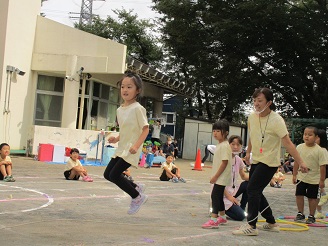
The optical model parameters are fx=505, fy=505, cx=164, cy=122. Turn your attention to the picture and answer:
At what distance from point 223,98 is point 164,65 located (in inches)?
420

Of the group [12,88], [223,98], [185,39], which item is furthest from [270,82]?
[12,88]

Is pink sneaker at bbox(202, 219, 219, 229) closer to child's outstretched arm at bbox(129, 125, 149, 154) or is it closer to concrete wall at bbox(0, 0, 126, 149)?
child's outstretched arm at bbox(129, 125, 149, 154)

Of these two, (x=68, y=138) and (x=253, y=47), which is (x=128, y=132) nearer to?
(x=68, y=138)

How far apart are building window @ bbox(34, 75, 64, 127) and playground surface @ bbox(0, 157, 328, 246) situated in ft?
43.1

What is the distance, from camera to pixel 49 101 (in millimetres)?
23750

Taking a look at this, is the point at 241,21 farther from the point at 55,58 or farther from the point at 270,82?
the point at 55,58

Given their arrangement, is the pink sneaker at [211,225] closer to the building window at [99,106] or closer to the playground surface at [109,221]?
the playground surface at [109,221]

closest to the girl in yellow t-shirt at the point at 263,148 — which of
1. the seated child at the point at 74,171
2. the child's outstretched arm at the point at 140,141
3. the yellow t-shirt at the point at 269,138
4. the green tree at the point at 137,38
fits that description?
the yellow t-shirt at the point at 269,138

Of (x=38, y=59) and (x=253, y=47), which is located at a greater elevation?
(x=253, y=47)

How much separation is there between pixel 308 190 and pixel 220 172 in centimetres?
193

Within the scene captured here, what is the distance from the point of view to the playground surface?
529 centimetres

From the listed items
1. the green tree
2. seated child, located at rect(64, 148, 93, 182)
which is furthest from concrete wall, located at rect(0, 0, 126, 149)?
the green tree

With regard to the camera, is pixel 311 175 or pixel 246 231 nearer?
pixel 246 231

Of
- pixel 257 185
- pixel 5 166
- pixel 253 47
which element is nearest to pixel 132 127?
pixel 257 185
